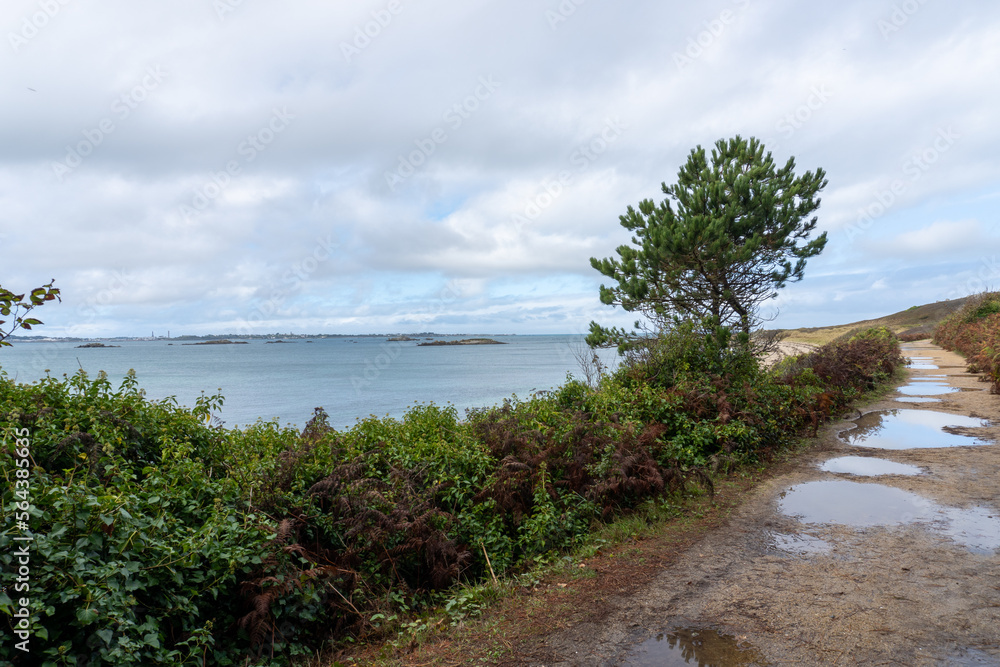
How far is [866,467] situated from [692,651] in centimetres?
644

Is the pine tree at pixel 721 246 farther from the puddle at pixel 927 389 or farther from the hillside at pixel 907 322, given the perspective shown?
the hillside at pixel 907 322

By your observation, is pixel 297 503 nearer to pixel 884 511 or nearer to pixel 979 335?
pixel 884 511

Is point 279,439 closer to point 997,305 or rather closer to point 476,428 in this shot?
point 476,428

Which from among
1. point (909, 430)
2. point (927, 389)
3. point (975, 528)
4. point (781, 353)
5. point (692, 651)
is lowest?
point (692, 651)

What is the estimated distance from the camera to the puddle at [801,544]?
5434mm

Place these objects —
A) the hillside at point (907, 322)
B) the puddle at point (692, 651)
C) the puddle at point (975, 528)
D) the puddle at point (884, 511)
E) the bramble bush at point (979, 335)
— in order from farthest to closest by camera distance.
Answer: the hillside at point (907, 322) < the bramble bush at point (979, 335) < the puddle at point (884, 511) < the puddle at point (975, 528) < the puddle at point (692, 651)

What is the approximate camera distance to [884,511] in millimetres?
6488

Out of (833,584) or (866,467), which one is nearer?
(833,584)

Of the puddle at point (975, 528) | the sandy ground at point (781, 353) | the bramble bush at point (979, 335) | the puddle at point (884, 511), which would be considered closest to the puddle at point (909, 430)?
the sandy ground at point (781, 353)

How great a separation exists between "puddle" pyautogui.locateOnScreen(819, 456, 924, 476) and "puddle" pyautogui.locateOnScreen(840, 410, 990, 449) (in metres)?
1.19

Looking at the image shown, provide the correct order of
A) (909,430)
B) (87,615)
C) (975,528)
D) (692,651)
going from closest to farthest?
(87,615), (692,651), (975,528), (909,430)

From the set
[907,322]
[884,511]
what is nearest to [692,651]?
[884,511]

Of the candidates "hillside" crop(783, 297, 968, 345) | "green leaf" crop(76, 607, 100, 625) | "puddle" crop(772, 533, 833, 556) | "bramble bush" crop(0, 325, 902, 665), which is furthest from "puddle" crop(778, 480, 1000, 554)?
"hillside" crop(783, 297, 968, 345)

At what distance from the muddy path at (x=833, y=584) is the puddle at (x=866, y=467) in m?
0.06
